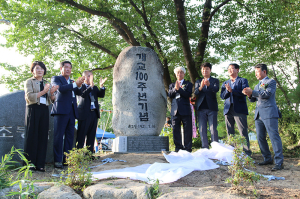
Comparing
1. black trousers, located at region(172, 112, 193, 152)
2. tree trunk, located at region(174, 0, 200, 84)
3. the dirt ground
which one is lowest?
the dirt ground

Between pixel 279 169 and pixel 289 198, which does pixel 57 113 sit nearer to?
pixel 289 198

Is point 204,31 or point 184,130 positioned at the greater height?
point 204,31

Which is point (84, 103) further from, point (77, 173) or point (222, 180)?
point (222, 180)

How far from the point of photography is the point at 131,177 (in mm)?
3143

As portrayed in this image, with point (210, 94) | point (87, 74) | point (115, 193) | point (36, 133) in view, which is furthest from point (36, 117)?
point (210, 94)

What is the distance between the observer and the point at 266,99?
433 centimetres

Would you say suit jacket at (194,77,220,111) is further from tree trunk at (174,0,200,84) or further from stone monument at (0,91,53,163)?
stone monument at (0,91,53,163)

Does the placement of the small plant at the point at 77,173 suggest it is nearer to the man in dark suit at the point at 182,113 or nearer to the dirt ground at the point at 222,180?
the dirt ground at the point at 222,180

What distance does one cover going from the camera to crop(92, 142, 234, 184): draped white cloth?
10.3 ft

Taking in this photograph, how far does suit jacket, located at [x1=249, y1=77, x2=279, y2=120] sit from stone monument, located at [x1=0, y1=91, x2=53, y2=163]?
14.6 ft

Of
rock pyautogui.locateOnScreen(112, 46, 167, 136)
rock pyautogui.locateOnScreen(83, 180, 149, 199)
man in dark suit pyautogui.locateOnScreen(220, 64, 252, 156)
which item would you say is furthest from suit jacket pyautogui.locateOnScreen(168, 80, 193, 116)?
rock pyautogui.locateOnScreen(83, 180, 149, 199)

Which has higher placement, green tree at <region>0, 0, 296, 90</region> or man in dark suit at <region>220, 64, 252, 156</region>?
green tree at <region>0, 0, 296, 90</region>

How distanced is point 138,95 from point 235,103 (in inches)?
90.9

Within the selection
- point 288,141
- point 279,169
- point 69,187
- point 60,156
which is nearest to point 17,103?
point 60,156
